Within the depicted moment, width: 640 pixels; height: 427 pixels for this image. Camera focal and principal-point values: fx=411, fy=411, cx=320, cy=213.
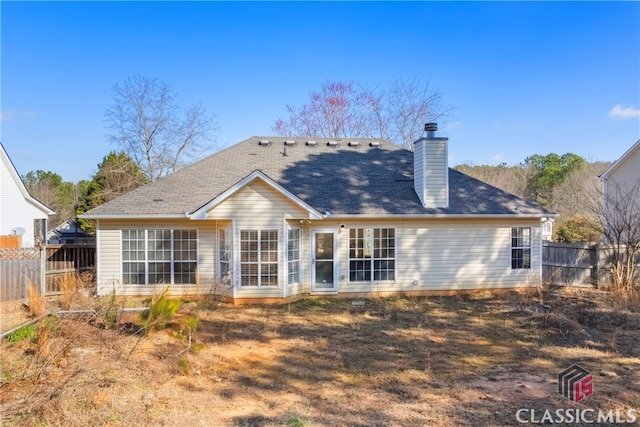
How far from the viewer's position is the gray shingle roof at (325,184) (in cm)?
1345

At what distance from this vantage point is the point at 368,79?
35.1 metres

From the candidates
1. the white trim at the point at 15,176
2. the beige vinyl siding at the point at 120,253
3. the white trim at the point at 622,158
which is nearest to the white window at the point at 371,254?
the beige vinyl siding at the point at 120,253

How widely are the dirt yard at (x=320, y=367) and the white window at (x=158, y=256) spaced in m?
2.35

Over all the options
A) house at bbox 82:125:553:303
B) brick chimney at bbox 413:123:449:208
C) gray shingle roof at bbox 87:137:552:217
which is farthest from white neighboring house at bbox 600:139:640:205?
brick chimney at bbox 413:123:449:208

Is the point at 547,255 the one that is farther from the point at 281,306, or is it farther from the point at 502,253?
the point at 281,306

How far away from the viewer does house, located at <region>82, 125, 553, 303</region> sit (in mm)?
12367

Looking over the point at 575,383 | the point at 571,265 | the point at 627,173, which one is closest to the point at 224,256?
the point at 575,383

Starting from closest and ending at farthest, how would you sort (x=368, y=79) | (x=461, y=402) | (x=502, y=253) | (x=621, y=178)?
(x=461, y=402)
(x=502, y=253)
(x=621, y=178)
(x=368, y=79)

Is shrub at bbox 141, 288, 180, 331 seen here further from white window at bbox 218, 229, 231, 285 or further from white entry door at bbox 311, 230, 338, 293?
white entry door at bbox 311, 230, 338, 293

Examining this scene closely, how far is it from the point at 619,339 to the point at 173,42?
1808 centimetres

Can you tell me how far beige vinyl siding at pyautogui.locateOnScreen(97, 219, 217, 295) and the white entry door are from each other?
322 cm

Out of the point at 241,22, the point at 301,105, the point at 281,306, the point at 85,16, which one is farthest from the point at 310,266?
the point at 301,105

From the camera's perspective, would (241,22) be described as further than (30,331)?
Yes

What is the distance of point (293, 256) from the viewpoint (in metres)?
12.9
